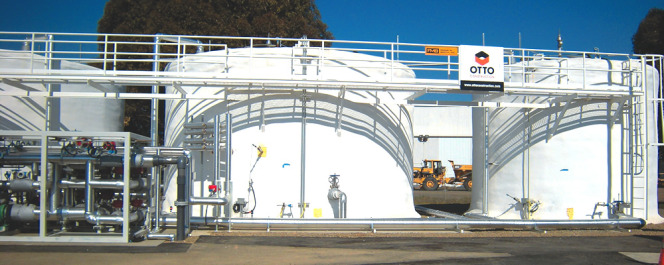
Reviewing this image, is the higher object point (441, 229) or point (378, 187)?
point (378, 187)

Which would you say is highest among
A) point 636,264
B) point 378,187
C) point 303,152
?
point 303,152

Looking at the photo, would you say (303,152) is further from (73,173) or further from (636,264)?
(636,264)

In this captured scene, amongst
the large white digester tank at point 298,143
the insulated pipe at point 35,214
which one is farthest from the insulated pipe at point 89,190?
the large white digester tank at point 298,143

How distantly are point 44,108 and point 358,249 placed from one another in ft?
33.8

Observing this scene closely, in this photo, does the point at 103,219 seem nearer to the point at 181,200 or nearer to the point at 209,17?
the point at 181,200

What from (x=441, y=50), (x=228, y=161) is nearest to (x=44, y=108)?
(x=228, y=161)

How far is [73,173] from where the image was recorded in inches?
532

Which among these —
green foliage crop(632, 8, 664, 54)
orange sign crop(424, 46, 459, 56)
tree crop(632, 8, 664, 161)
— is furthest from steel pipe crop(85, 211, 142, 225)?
green foliage crop(632, 8, 664, 54)

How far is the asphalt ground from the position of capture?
10641 millimetres

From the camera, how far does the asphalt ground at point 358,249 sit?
10.6 meters

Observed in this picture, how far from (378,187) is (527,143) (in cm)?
502

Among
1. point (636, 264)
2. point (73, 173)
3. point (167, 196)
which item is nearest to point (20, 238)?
point (73, 173)

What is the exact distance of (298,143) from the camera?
1525cm

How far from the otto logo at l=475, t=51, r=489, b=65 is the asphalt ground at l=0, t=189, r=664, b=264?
177 inches
